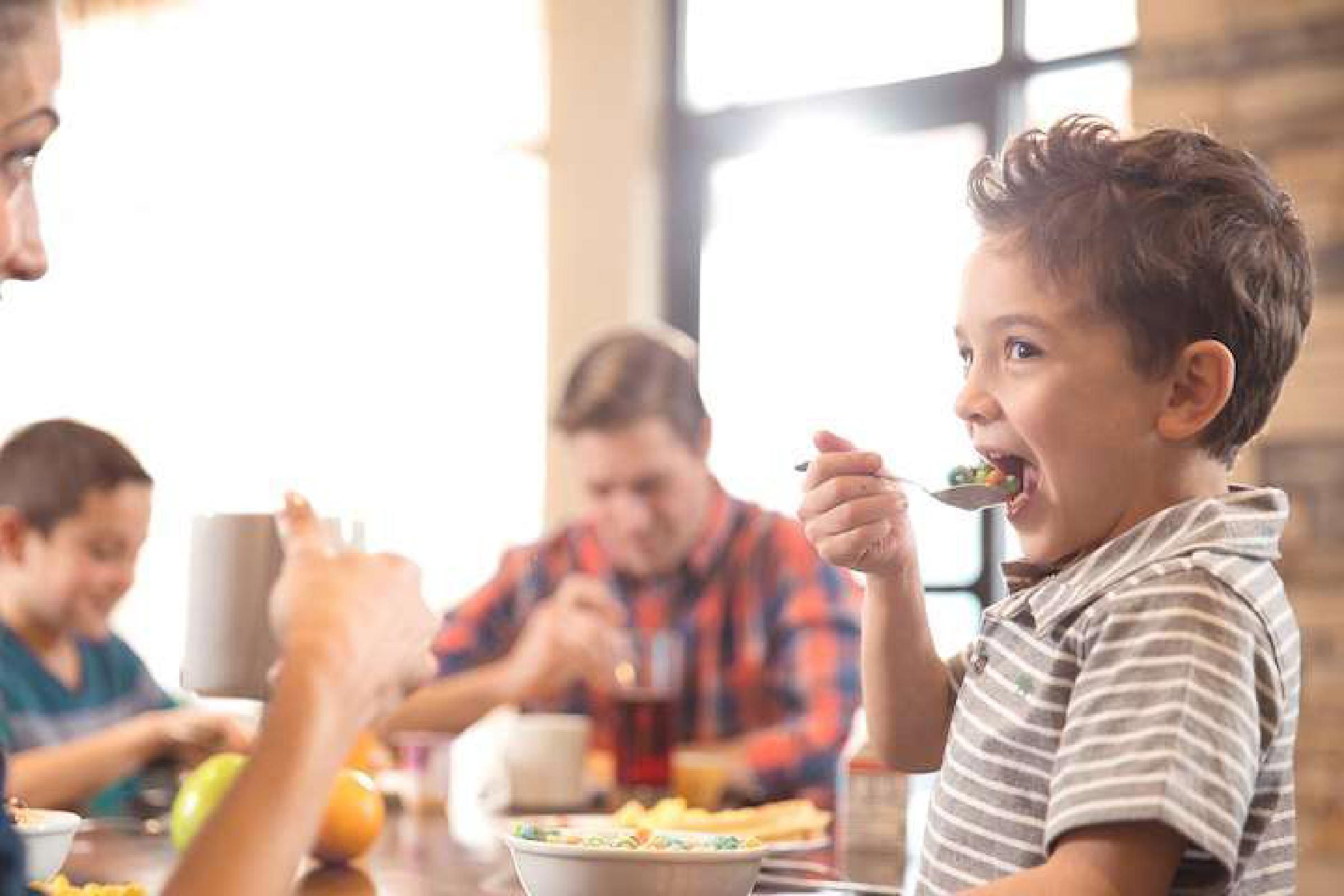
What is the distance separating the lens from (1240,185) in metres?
1.13

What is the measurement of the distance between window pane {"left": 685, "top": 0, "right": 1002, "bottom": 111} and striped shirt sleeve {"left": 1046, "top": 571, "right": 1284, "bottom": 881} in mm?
3231

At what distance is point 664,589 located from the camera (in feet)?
10.4

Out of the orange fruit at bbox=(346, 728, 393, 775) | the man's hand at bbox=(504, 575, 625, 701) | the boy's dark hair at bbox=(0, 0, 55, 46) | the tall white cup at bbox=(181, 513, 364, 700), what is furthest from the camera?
the man's hand at bbox=(504, 575, 625, 701)

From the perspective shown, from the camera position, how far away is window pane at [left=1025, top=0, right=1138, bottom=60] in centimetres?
382

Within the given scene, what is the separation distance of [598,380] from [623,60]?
5.47 feet

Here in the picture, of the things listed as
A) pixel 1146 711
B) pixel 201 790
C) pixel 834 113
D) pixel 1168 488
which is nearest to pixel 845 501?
pixel 1168 488

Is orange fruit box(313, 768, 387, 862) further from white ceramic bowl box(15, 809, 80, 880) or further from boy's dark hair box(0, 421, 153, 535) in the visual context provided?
boy's dark hair box(0, 421, 153, 535)

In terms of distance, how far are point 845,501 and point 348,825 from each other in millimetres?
692

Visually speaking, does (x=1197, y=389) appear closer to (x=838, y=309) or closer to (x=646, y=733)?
(x=646, y=733)

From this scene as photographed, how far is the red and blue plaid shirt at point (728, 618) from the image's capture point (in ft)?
9.53

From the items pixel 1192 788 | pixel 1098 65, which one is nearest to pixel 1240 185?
pixel 1192 788

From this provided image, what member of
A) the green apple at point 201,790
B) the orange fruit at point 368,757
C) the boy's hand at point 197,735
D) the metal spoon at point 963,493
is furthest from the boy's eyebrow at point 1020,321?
the boy's hand at point 197,735

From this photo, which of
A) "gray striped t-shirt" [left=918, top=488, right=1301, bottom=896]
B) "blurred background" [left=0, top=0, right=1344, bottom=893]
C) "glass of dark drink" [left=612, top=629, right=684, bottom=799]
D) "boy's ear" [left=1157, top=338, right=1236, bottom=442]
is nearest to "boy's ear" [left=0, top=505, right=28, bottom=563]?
"blurred background" [left=0, top=0, right=1344, bottom=893]

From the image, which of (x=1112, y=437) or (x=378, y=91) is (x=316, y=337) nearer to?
(x=378, y=91)
